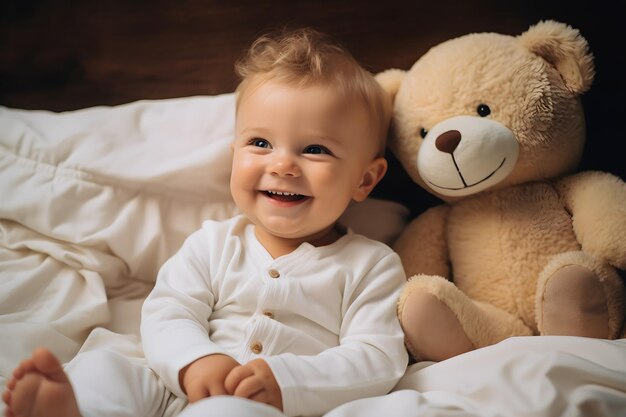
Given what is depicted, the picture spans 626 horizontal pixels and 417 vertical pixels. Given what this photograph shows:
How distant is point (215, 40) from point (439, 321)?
0.85m

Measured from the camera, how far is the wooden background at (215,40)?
→ 1175 millimetres

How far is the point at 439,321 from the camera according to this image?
36.4 inches

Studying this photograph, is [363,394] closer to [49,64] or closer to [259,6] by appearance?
[259,6]

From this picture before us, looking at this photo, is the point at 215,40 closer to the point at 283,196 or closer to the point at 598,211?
the point at 283,196

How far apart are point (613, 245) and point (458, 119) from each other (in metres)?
0.33

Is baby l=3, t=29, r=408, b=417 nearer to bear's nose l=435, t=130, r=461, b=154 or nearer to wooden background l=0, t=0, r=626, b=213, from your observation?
bear's nose l=435, t=130, r=461, b=154

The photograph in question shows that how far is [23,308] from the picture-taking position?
39.2 inches

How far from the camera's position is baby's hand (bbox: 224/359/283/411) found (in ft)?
2.47

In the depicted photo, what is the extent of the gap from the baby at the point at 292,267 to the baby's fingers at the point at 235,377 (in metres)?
0.01

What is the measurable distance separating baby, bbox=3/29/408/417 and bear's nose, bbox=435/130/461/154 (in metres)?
0.13

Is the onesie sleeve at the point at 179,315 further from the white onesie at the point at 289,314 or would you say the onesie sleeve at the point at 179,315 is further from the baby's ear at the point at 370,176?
the baby's ear at the point at 370,176

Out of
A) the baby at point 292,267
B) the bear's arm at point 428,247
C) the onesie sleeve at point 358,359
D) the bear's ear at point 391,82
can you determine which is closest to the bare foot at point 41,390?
the baby at point 292,267

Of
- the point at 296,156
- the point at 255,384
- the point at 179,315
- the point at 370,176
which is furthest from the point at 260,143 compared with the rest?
the point at 255,384

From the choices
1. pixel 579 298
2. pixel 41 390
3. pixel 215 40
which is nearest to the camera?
pixel 41 390
